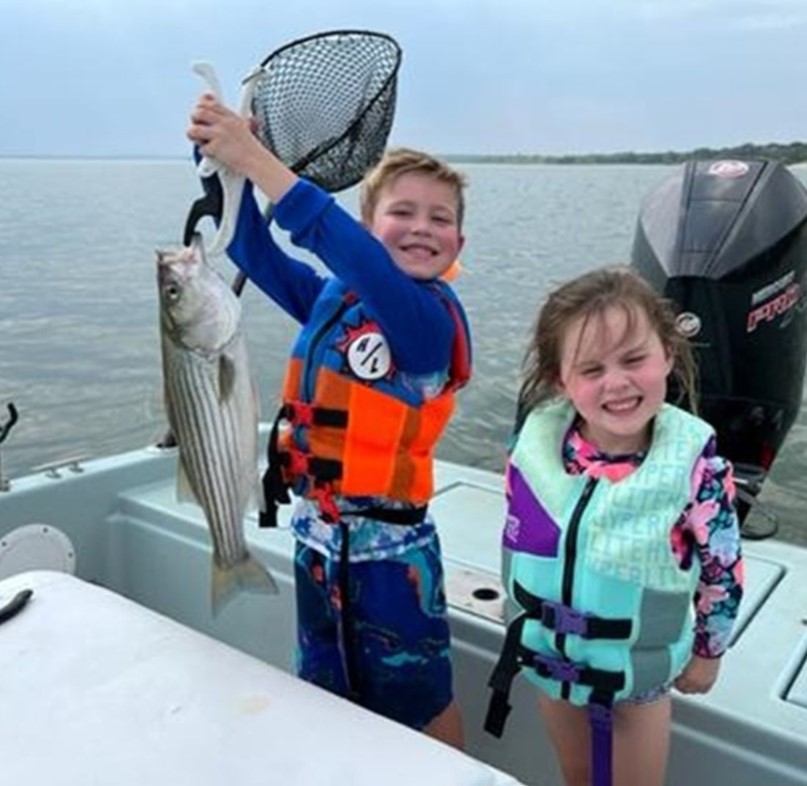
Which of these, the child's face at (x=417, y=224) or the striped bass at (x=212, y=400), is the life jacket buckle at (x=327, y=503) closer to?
the striped bass at (x=212, y=400)

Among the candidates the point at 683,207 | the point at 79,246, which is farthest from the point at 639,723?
the point at 79,246

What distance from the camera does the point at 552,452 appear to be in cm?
193

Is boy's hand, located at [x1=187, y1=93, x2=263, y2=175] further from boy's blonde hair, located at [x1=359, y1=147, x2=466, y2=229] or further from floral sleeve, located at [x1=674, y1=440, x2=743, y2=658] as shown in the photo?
floral sleeve, located at [x1=674, y1=440, x2=743, y2=658]

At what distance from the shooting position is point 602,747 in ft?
6.00

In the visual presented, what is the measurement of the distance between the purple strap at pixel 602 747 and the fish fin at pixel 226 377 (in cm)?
89

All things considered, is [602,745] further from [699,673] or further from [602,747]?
[699,673]

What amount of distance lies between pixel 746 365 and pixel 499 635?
1.23 meters

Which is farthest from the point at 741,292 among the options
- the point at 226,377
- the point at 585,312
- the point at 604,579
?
the point at 226,377

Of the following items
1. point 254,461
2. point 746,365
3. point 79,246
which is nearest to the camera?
point 254,461

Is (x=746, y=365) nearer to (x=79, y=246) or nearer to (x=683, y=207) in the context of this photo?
(x=683, y=207)

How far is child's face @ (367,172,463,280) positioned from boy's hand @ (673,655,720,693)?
94 centimetres

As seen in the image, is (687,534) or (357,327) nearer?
(687,534)

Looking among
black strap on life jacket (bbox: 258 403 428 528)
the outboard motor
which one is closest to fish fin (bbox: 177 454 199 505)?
black strap on life jacket (bbox: 258 403 428 528)

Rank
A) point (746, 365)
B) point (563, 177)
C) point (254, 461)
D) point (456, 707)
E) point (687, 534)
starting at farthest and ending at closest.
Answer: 1. point (563, 177)
2. point (746, 365)
3. point (456, 707)
4. point (254, 461)
5. point (687, 534)
